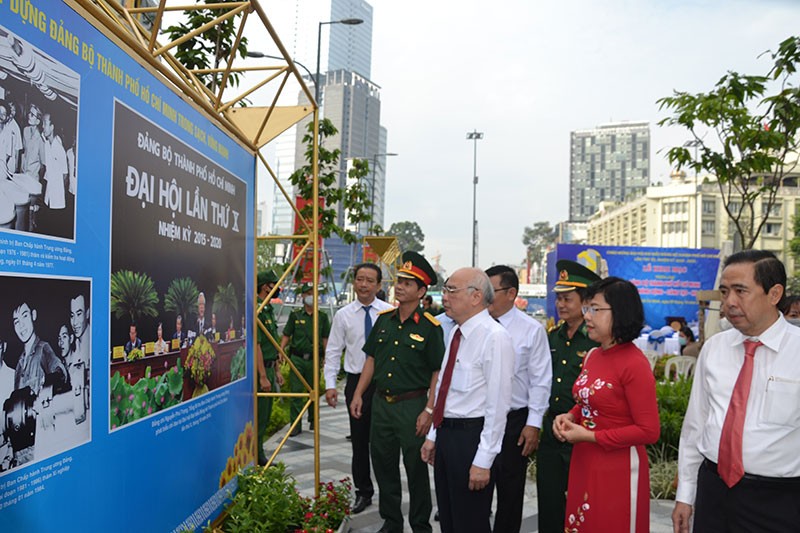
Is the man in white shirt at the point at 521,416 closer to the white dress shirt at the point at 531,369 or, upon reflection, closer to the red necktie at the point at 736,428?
the white dress shirt at the point at 531,369

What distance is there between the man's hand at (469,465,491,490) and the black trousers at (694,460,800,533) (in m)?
1.02

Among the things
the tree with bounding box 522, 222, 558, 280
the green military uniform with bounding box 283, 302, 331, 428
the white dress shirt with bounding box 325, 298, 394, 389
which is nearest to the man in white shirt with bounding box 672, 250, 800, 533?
the white dress shirt with bounding box 325, 298, 394, 389

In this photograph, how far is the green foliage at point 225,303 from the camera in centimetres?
390

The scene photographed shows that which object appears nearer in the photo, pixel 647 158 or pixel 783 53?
pixel 783 53

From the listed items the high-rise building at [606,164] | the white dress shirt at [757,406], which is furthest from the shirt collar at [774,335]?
the high-rise building at [606,164]

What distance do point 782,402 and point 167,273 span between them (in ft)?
8.69

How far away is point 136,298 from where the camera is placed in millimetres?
2855

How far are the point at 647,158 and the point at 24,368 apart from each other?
166 m

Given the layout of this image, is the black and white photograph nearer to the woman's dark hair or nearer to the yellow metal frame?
the yellow metal frame

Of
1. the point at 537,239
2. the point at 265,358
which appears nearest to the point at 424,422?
the point at 265,358

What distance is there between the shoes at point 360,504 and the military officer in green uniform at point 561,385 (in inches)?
64.4

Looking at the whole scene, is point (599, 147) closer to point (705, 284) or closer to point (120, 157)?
point (705, 284)

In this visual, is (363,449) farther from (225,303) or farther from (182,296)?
(182,296)

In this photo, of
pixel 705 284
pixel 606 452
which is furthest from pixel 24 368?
pixel 705 284
